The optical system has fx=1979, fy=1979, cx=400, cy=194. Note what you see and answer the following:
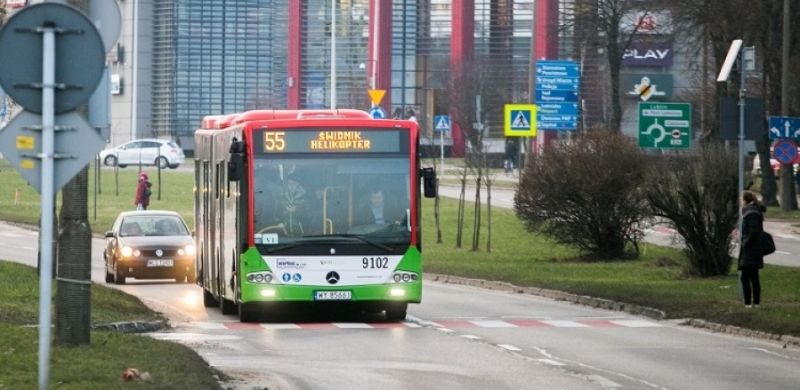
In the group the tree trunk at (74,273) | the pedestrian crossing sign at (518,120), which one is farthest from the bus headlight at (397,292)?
the pedestrian crossing sign at (518,120)

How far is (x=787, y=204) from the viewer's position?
6006 cm

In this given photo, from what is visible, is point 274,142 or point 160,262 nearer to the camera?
point 274,142

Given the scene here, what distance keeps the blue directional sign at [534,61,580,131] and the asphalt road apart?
1871 centimetres

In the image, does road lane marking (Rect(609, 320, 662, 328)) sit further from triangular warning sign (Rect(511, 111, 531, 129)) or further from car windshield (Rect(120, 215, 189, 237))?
triangular warning sign (Rect(511, 111, 531, 129))

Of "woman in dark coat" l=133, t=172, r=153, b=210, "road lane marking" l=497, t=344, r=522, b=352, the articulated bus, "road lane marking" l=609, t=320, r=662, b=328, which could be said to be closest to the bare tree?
"woman in dark coat" l=133, t=172, r=153, b=210

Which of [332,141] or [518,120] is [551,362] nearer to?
[332,141]

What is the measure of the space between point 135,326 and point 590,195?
710 inches

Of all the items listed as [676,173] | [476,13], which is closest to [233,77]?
[476,13]

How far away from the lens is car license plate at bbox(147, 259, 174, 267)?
118 feet

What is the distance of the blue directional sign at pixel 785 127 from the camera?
37.7 metres

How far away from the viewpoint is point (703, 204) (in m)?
33.6

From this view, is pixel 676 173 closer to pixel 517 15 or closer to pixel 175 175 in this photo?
pixel 175 175

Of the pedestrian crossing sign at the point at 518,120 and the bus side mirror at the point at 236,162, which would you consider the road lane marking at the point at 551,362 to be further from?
the pedestrian crossing sign at the point at 518,120

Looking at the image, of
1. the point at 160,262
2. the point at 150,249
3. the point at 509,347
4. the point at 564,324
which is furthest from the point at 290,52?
the point at 509,347
